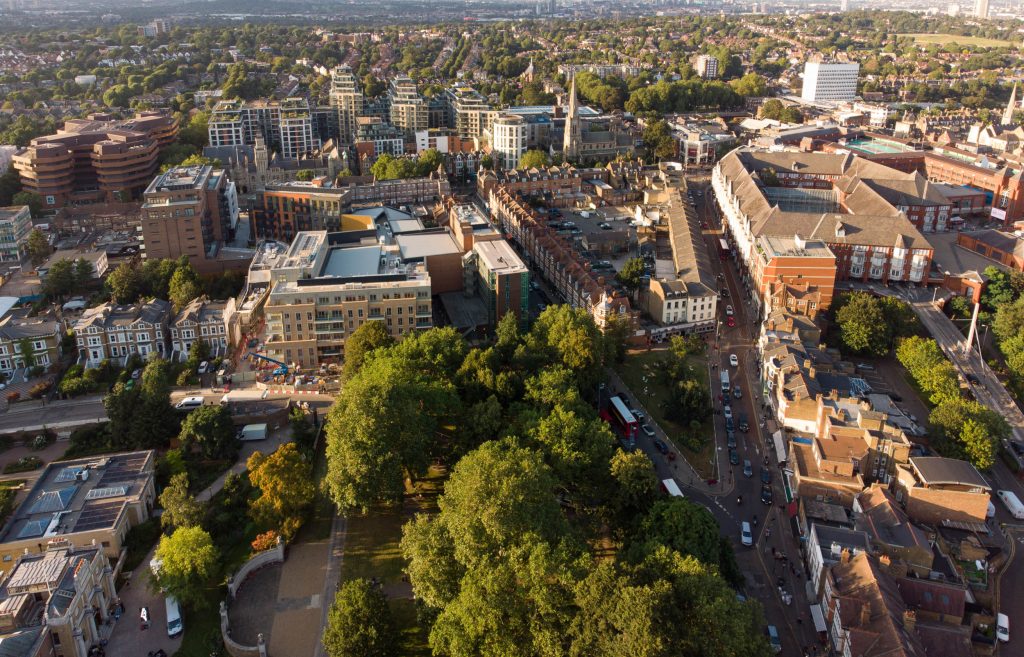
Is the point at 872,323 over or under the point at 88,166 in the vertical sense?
under

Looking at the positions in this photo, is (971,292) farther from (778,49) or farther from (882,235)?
(778,49)

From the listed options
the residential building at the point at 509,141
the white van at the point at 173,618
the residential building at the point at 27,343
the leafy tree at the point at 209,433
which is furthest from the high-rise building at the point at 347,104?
the white van at the point at 173,618

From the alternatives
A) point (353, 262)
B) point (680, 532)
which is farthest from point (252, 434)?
point (680, 532)

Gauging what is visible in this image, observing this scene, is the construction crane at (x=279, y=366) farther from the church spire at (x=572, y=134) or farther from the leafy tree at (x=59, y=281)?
the church spire at (x=572, y=134)

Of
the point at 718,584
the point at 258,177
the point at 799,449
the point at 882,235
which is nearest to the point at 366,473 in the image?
the point at 718,584

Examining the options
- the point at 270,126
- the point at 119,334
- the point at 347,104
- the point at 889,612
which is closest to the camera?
the point at 889,612

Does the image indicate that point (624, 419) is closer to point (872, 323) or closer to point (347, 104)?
point (872, 323)
